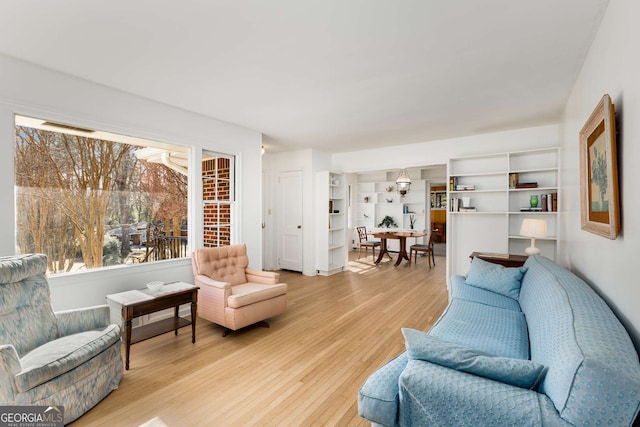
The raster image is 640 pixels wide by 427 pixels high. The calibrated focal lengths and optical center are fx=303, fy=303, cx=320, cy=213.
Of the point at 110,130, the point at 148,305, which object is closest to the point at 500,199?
the point at 148,305

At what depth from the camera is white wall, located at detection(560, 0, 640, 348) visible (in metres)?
1.44

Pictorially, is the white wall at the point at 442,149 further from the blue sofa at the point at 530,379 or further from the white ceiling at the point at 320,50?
the blue sofa at the point at 530,379

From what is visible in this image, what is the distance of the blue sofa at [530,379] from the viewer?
1027 millimetres

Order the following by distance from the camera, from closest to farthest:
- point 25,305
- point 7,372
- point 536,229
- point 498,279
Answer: point 7,372, point 25,305, point 498,279, point 536,229

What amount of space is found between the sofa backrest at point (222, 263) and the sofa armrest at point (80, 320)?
3.73ft

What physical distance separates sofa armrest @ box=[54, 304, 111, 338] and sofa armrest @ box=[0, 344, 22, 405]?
1.81 ft

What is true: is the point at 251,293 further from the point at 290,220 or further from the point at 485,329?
the point at 290,220

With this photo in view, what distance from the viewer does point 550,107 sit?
12.0 ft

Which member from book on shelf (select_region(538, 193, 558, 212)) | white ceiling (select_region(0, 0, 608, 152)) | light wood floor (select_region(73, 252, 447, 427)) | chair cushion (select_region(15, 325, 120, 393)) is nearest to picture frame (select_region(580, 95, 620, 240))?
white ceiling (select_region(0, 0, 608, 152))

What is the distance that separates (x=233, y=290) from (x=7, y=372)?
6.38ft

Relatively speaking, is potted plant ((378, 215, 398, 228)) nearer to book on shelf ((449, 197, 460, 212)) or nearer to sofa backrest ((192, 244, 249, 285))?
book on shelf ((449, 197, 460, 212))

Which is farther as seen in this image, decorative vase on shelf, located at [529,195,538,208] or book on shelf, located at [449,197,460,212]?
book on shelf, located at [449,197,460,212]

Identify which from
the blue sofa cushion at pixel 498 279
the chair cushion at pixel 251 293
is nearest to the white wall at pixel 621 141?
the blue sofa cushion at pixel 498 279

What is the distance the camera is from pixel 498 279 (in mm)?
3014
